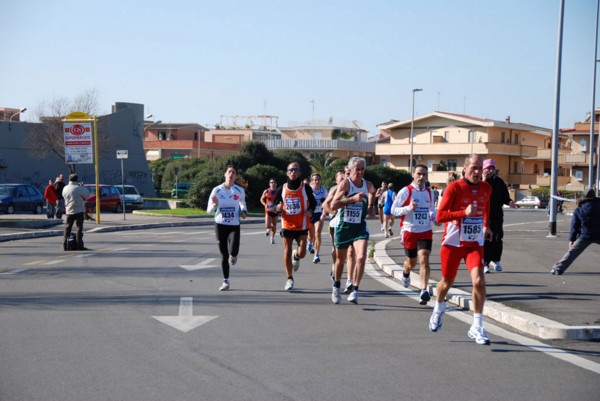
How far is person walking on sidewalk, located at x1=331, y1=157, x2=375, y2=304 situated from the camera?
10.4 meters

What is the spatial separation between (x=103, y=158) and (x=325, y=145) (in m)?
37.1

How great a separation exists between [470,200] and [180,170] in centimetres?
6063

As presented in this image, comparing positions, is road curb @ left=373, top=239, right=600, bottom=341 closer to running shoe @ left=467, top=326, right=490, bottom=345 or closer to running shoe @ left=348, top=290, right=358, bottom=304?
running shoe @ left=467, top=326, right=490, bottom=345

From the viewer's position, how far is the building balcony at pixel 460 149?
74100 mm

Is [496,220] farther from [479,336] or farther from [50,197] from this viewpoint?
[50,197]

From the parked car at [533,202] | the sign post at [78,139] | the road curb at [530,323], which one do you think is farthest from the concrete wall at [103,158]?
the road curb at [530,323]

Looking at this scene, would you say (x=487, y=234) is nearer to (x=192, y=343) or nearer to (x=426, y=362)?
(x=426, y=362)

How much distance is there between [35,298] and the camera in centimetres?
1072

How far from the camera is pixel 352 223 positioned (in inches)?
413

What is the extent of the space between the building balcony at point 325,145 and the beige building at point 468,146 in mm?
7658

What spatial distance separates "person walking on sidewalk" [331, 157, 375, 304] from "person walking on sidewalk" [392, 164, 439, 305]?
80 centimetres

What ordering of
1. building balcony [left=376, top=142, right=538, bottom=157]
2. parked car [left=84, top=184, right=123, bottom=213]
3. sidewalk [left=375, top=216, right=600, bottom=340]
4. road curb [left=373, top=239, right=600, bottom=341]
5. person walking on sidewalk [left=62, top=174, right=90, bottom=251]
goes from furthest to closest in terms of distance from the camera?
1. building balcony [left=376, top=142, right=538, bottom=157]
2. parked car [left=84, top=184, right=123, bottom=213]
3. person walking on sidewalk [left=62, top=174, right=90, bottom=251]
4. sidewalk [left=375, top=216, right=600, bottom=340]
5. road curb [left=373, top=239, right=600, bottom=341]

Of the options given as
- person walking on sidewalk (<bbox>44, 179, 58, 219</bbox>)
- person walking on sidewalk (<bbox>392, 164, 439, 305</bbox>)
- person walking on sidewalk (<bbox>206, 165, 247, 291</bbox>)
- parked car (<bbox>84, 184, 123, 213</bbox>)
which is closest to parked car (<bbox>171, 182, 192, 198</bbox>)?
parked car (<bbox>84, 184, 123, 213</bbox>)

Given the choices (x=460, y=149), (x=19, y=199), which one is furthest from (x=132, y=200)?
(x=460, y=149)
